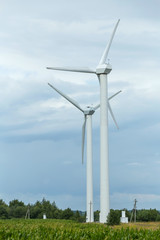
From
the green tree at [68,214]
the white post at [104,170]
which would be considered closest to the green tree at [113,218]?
the white post at [104,170]

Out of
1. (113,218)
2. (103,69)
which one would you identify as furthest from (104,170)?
(103,69)

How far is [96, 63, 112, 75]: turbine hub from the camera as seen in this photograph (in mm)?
60281

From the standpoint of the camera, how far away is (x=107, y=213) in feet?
187

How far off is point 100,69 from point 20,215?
6558cm

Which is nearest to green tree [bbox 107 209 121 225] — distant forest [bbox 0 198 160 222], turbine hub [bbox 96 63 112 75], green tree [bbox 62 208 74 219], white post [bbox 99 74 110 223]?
white post [bbox 99 74 110 223]

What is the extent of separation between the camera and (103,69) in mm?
60344

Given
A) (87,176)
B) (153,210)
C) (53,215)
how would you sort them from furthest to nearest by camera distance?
(53,215)
(153,210)
(87,176)

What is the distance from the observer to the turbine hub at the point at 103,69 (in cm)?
6028

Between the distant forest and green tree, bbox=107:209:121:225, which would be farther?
the distant forest

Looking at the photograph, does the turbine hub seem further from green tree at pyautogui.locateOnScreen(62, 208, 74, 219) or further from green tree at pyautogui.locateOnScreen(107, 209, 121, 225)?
green tree at pyautogui.locateOnScreen(62, 208, 74, 219)

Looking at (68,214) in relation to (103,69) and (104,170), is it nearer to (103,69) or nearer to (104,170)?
(104,170)

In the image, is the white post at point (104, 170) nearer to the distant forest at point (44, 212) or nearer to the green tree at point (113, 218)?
the green tree at point (113, 218)

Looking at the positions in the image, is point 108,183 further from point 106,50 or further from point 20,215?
point 20,215

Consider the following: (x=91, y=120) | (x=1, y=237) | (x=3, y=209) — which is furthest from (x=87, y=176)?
(x=1, y=237)
